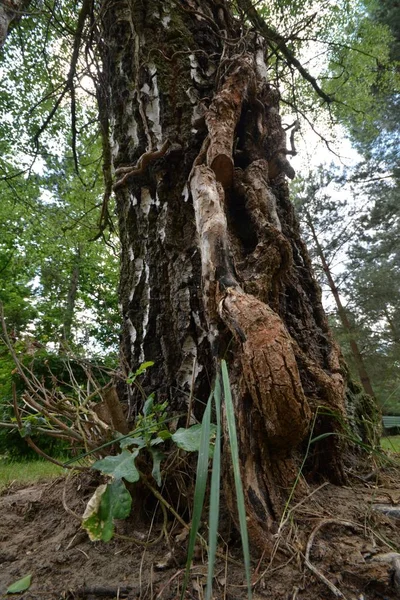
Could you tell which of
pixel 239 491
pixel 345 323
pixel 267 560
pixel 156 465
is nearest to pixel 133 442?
pixel 156 465

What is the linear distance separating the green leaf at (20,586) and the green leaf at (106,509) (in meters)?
0.22

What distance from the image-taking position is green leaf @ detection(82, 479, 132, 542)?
0.60 m

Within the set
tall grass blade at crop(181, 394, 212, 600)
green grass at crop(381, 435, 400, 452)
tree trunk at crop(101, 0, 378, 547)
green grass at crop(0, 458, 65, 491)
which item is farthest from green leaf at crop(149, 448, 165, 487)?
green grass at crop(0, 458, 65, 491)

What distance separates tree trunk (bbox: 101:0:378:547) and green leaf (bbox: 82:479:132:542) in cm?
23

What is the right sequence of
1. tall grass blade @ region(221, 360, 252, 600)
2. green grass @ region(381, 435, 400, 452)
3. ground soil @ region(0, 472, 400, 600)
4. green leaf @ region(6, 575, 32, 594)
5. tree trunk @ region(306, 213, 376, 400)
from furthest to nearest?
tree trunk @ region(306, 213, 376, 400)
green grass @ region(381, 435, 400, 452)
green leaf @ region(6, 575, 32, 594)
ground soil @ region(0, 472, 400, 600)
tall grass blade @ region(221, 360, 252, 600)

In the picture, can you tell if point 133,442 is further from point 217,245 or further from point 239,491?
point 217,245

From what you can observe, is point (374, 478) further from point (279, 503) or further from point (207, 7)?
point (207, 7)

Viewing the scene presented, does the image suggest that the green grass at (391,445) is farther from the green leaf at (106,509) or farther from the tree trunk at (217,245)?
the green leaf at (106,509)

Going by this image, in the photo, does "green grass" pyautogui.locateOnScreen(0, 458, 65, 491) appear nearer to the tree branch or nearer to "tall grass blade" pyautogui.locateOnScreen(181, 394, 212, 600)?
"tall grass blade" pyautogui.locateOnScreen(181, 394, 212, 600)

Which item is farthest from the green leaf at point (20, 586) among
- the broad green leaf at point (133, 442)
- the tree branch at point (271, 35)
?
the tree branch at point (271, 35)

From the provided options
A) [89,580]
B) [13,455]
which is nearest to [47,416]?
[89,580]

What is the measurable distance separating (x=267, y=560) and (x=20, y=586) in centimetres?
52

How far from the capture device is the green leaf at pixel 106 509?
0.60 meters

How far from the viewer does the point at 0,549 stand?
0.85 metres
